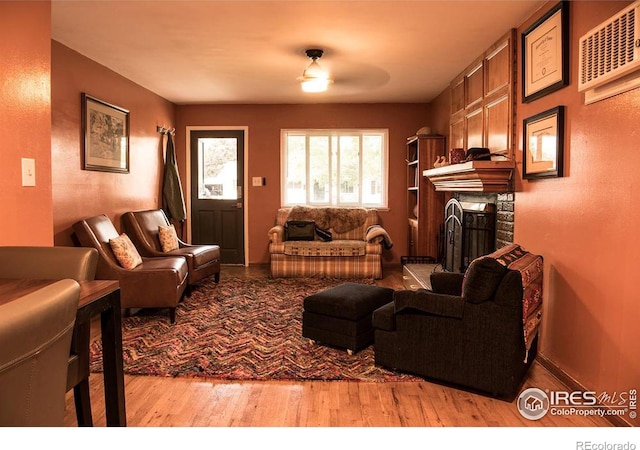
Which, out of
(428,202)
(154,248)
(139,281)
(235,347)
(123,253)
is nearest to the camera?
(235,347)

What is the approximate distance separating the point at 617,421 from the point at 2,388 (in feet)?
8.16

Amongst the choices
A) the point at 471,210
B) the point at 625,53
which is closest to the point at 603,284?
the point at 625,53

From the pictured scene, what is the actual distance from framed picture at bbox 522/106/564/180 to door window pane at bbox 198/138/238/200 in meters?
4.51

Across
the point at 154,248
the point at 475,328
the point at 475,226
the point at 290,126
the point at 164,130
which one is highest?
the point at 290,126

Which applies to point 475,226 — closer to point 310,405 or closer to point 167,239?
point 310,405

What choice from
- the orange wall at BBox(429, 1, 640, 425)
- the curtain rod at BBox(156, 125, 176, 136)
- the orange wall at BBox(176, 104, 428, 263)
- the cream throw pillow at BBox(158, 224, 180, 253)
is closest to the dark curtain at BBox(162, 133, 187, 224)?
the curtain rod at BBox(156, 125, 176, 136)

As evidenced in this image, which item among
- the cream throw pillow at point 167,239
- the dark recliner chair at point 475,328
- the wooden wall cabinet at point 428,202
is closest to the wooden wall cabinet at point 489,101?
the wooden wall cabinet at point 428,202

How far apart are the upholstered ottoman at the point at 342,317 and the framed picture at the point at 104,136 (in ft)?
8.66

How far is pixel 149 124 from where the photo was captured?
227 inches

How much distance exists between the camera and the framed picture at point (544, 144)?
8.96 ft

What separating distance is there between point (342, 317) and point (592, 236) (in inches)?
62.4

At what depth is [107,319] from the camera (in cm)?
175

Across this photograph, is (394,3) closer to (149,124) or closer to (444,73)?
(444,73)

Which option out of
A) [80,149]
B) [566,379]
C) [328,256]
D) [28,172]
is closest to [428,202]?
[328,256]
